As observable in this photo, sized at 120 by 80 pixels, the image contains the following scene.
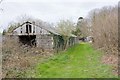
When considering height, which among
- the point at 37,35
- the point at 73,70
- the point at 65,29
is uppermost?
the point at 65,29

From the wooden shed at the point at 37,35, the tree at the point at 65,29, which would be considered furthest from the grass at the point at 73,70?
the tree at the point at 65,29

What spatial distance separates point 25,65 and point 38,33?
16375mm

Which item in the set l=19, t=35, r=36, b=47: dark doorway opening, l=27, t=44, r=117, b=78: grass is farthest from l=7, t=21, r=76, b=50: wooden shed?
l=27, t=44, r=117, b=78: grass

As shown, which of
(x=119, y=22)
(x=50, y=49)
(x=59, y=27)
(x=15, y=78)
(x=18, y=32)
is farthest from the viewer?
(x=59, y=27)

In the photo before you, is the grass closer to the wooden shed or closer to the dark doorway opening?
the wooden shed

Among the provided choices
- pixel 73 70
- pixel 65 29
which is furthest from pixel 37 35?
pixel 73 70

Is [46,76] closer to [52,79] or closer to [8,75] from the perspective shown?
[52,79]

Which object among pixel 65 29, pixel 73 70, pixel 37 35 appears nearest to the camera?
pixel 73 70

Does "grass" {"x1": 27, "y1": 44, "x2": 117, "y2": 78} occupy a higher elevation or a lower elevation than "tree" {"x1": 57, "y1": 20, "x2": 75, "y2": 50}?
lower

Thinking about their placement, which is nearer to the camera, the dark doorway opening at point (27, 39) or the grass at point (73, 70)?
the grass at point (73, 70)

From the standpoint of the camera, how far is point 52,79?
11906mm

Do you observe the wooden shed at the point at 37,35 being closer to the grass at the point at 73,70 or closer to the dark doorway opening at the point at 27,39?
the dark doorway opening at the point at 27,39

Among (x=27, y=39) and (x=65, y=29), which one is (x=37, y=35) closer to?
(x=27, y=39)

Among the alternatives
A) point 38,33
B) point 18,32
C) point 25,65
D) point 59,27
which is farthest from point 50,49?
point 25,65
